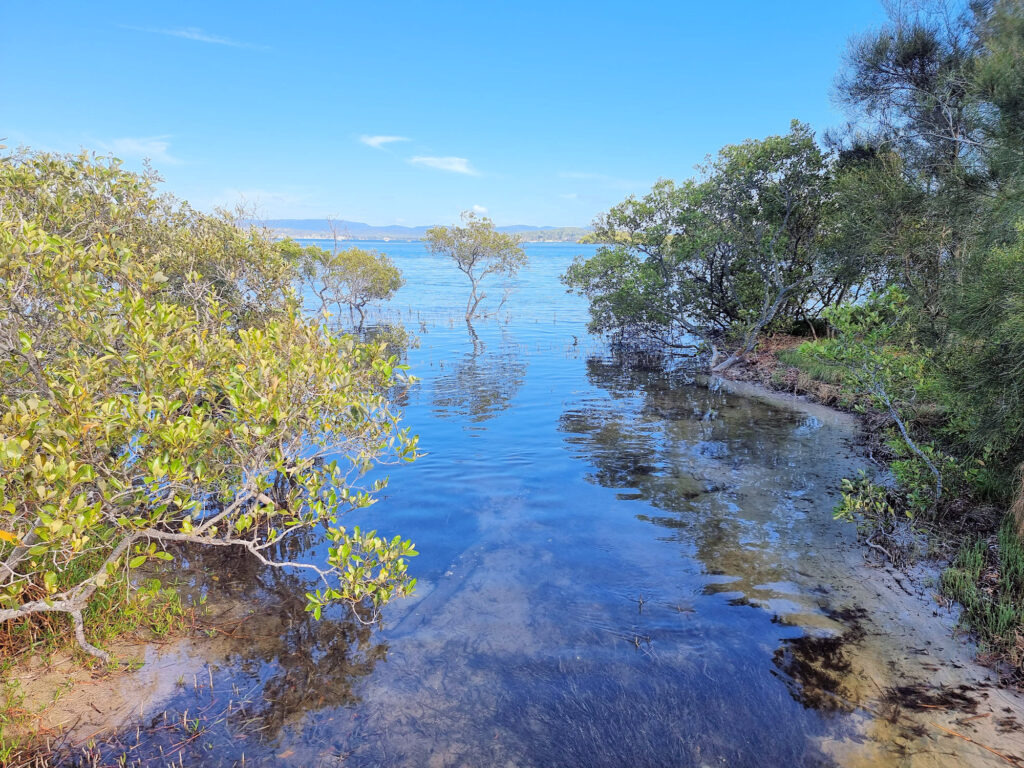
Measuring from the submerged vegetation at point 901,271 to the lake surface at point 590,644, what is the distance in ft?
5.71

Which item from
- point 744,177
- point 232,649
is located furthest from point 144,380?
point 744,177

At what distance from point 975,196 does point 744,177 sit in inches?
442

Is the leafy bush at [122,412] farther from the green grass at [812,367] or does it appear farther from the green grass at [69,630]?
the green grass at [812,367]

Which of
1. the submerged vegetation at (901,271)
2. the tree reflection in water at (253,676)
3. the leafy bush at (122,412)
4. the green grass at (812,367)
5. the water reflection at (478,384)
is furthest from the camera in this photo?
the water reflection at (478,384)

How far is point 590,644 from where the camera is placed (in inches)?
305

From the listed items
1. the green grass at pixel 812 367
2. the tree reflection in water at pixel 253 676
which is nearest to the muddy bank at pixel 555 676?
the tree reflection in water at pixel 253 676

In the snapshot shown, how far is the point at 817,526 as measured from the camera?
1116 cm

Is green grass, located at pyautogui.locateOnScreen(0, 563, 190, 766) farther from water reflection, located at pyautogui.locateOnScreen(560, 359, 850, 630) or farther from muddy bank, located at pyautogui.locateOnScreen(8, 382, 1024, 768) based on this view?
water reflection, located at pyautogui.locateOnScreen(560, 359, 850, 630)

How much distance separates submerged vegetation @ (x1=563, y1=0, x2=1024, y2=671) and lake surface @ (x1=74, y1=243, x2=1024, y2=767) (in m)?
1.74

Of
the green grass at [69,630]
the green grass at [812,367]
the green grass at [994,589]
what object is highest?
the green grass at [812,367]

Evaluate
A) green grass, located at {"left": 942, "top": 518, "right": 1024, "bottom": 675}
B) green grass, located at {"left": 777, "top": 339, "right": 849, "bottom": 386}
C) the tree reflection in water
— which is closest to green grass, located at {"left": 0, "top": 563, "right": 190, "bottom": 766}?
the tree reflection in water

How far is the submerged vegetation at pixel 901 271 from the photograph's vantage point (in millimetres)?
8766

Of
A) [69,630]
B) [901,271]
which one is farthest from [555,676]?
[901,271]

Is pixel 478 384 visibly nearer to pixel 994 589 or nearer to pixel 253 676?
pixel 253 676
